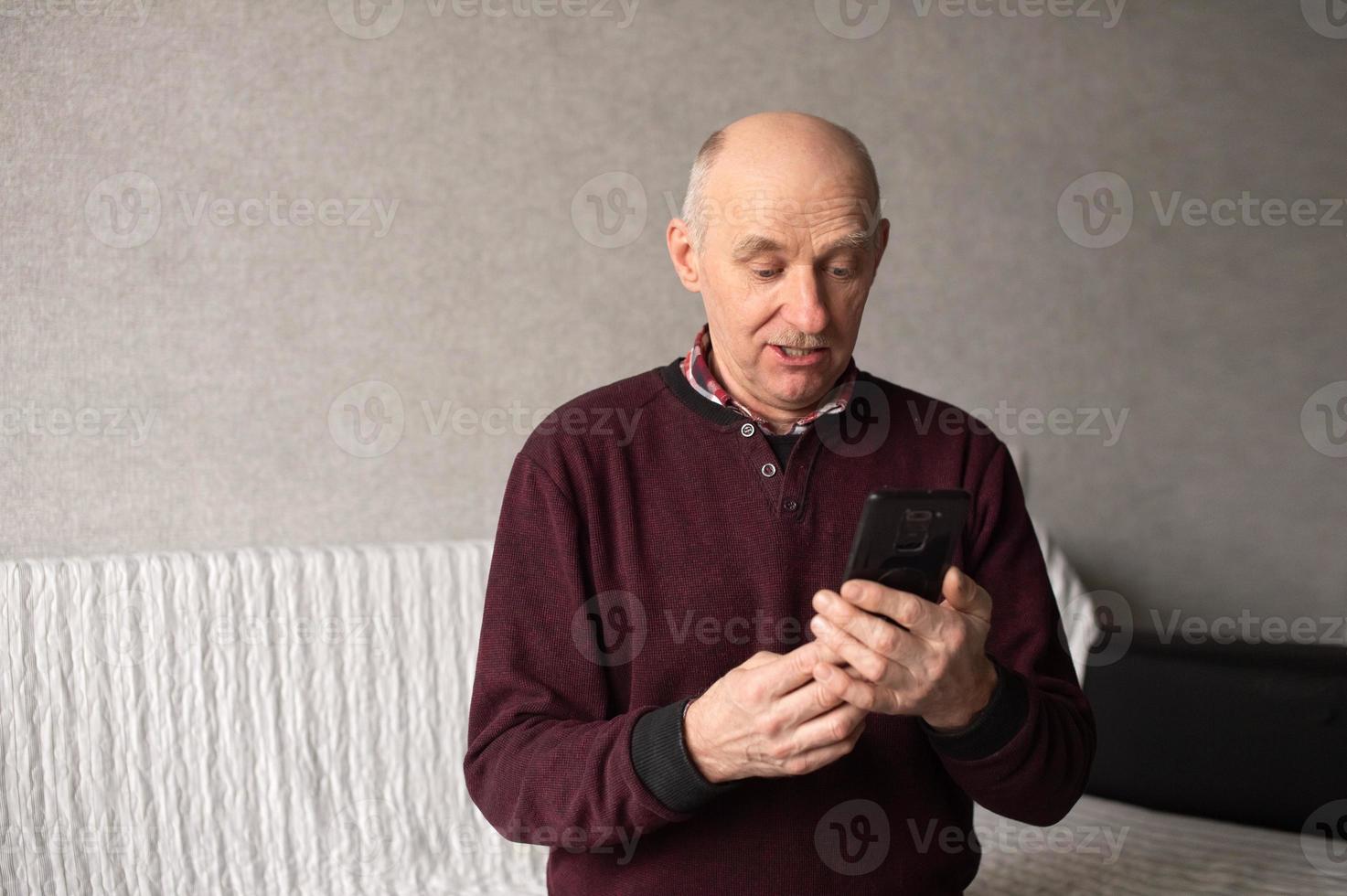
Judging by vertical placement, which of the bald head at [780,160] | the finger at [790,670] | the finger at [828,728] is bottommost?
the finger at [828,728]

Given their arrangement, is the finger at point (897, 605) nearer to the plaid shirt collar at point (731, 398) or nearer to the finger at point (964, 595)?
the finger at point (964, 595)

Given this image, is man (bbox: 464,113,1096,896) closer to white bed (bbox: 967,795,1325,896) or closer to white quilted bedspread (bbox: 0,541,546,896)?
white bed (bbox: 967,795,1325,896)

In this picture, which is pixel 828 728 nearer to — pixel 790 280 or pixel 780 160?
pixel 790 280

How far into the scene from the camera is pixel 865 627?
1093 mm

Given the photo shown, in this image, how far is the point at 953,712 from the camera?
118cm

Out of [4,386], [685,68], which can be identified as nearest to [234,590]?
[4,386]

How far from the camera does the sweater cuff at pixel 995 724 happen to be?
1.22 metres

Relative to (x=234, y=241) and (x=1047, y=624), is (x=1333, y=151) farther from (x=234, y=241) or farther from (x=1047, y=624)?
(x=234, y=241)

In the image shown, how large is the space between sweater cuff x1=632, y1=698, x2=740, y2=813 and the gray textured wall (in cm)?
160

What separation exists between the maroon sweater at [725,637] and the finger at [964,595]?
9 cm

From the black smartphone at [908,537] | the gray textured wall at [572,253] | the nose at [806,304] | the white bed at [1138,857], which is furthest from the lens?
the gray textured wall at [572,253]

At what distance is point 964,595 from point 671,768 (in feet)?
1.09

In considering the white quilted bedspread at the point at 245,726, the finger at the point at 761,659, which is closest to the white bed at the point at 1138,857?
the white quilted bedspread at the point at 245,726

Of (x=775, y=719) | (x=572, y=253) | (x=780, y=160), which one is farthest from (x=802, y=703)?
(x=572, y=253)
